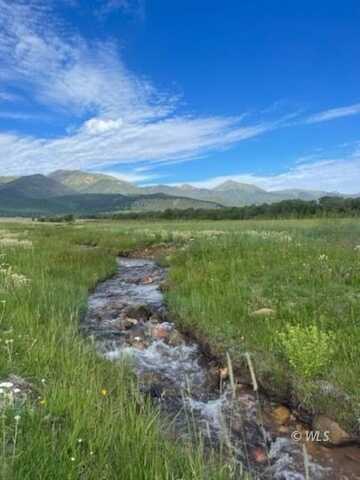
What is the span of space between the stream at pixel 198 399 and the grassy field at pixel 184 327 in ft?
1.59

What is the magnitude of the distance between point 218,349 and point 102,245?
23265 millimetres

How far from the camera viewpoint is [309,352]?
6.91 metres

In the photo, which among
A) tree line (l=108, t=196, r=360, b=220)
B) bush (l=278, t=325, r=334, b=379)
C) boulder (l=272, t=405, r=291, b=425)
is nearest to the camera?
boulder (l=272, t=405, r=291, b=425)

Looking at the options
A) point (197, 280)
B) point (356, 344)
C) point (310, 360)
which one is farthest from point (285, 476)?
point (197, 280)

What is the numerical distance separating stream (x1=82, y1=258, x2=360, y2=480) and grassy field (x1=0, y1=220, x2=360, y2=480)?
484 millimetres

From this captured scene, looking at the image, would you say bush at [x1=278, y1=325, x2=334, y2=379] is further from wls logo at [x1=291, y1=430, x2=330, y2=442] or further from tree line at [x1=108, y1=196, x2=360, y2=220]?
tree line at [x1=108, y1=196, x2=360, y2=220]

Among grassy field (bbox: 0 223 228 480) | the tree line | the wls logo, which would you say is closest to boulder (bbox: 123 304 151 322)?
grassy field (bbox: 0 223 228 480)

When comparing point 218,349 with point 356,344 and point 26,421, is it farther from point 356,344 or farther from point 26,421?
point 26,421

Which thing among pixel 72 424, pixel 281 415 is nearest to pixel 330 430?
pixel 281 415

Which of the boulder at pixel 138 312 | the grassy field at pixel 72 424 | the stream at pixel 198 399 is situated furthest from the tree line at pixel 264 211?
Answer: the grassy field at pixel 72 424

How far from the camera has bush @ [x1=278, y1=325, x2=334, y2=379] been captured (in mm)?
6820

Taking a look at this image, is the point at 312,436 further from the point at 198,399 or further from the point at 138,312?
the point at 138,312

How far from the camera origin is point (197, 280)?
13.8 metres

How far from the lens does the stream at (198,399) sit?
205 inches
